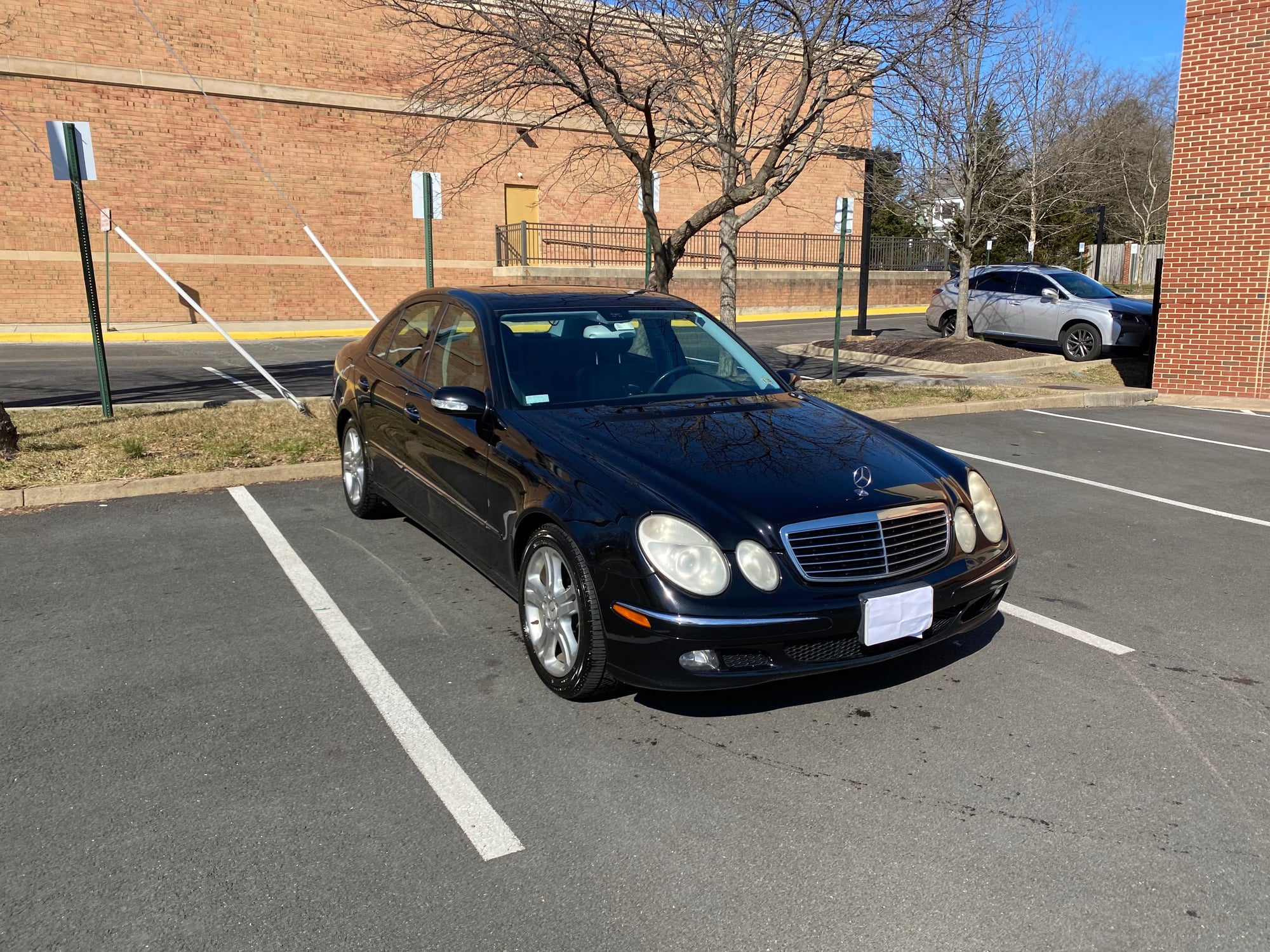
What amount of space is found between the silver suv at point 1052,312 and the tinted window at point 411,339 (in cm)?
1436

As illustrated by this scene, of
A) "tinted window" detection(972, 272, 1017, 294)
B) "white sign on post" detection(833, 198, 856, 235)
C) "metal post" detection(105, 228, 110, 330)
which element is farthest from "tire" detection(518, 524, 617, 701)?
"metal post" detection(105, 228, 110, 330)

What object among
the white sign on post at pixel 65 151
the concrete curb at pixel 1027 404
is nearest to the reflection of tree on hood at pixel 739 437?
the concrete curb at pixel 1027 404

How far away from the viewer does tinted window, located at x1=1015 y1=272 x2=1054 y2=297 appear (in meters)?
18.0

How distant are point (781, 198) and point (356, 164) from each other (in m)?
14.2

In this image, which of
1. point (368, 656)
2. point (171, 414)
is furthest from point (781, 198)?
point (368, 656)

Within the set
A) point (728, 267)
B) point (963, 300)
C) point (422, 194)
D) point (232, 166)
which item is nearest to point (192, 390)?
point (422, 194)

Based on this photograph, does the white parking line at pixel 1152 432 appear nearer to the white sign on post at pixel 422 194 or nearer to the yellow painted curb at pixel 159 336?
the white sign on post at pixel 422 194

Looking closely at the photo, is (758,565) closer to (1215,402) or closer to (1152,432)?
(1152,432)

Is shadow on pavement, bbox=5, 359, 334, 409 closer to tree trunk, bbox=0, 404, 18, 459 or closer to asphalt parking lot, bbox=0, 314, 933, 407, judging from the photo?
asphalt parking lot, bbox=0, 314, 933, 407

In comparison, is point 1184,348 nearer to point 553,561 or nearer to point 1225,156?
point 1225,156

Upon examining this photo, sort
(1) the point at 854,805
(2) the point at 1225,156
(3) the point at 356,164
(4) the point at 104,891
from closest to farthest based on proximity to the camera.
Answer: (4) the point at 104,891 → (1) the point at 854,805 → (2) the point at 1225,156 → (3) the point at 356,164

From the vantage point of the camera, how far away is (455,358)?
5.11 meters

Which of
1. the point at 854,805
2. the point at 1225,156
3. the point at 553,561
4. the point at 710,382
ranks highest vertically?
the point at 1225,156

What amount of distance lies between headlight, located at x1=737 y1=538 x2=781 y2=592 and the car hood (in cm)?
5
